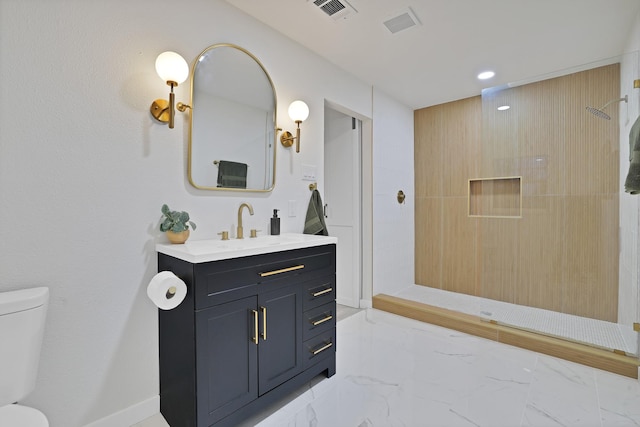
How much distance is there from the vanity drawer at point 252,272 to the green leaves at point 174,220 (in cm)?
36

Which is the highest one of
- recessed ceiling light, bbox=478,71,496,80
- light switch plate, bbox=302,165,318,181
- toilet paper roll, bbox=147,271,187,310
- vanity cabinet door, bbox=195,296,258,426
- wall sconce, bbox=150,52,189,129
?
recessed ceiling light, bbox=478,71,496,80

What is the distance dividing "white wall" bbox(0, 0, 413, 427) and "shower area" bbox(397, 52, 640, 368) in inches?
103

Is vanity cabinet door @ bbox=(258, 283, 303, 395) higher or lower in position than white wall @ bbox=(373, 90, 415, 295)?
lower

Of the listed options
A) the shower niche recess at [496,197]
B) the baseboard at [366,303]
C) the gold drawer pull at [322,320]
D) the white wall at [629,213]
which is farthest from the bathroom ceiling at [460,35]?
the baseboard at [366,303]

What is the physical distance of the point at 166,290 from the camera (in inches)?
50.0

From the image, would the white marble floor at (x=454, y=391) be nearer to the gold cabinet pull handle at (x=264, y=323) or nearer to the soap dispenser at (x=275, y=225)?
the gold cabinet pull handle at (x=264, y=323)

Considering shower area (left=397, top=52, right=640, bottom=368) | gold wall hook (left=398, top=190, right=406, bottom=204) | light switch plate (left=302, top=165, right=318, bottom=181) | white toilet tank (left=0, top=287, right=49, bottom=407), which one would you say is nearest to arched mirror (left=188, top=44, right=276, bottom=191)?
light switch plate (left=302, top=165, right=318, bottom=181)

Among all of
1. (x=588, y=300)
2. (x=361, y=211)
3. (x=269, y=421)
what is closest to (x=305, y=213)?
(x=361, y=211)

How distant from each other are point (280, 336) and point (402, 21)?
86.2 inches

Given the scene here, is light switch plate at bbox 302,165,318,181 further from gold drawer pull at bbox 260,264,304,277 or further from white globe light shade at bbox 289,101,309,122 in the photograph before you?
gold drawer pull at bbox 260,264,304,277

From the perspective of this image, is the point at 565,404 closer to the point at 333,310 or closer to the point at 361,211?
the point at 333,310

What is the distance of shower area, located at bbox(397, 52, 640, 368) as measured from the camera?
7.31ft

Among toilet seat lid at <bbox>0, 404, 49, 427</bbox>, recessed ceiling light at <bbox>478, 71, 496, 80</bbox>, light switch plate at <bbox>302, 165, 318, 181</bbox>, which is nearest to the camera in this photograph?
toilet seat lid at <bbox>0, 404, 49, 427</bbox>

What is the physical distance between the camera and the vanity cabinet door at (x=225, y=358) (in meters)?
1.31
